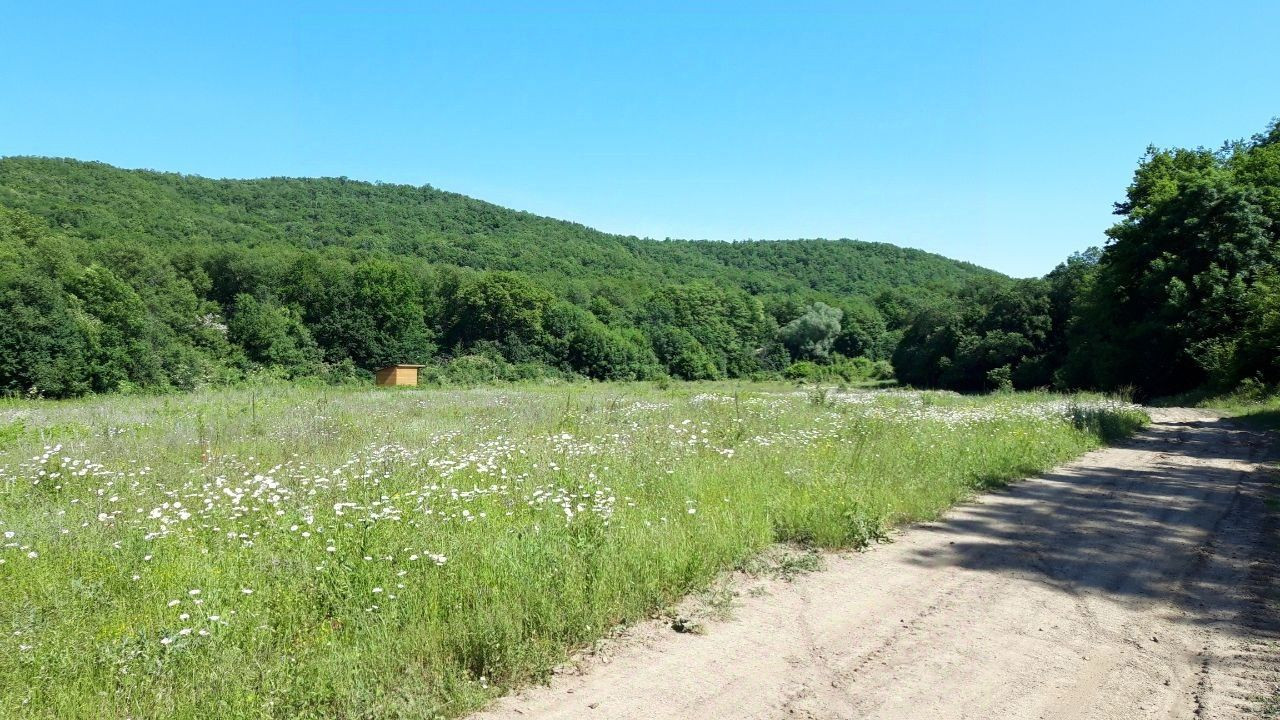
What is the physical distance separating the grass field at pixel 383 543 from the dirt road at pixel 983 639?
519 millimetres

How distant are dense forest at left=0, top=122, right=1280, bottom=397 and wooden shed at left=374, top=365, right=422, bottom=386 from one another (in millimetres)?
10934

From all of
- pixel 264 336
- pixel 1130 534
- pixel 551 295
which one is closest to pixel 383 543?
pixel 1130 534

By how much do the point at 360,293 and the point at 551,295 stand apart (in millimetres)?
25041

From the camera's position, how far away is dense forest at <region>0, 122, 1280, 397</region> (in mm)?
35781

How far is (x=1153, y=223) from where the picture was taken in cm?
3769

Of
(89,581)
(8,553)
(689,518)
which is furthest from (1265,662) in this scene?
(8,553)

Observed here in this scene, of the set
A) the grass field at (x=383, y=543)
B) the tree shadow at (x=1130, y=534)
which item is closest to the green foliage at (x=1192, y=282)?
the tree shadow at (x=1130, y=534)

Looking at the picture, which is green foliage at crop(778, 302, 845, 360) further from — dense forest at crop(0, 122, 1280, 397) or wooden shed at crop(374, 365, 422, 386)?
wooden shed at crop(374, 365, 422, 386)

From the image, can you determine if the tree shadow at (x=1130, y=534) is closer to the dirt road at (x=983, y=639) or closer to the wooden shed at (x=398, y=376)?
the dirt road at (x=983, y=639)

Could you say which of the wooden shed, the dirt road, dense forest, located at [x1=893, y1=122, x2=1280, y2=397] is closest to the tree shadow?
the dirt road

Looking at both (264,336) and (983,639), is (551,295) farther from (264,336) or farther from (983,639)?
(983,639)

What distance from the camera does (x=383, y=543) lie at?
5441 mm

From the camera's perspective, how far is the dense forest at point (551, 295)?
35781 millimetres

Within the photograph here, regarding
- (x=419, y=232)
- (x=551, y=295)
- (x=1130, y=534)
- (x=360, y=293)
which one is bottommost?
(x=1130, y=534)
